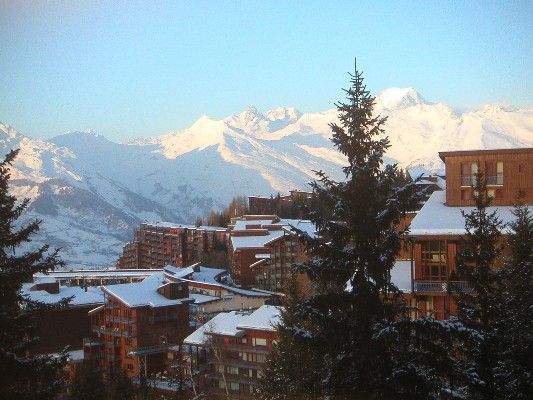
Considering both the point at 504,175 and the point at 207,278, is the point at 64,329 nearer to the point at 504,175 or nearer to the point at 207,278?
the point at 207,278

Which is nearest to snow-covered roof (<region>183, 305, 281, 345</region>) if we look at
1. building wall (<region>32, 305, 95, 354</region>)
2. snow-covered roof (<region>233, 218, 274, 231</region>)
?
building wall (<region>32, 305, 95, 354</region>)

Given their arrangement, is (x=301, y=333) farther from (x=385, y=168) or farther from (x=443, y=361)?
(x=385, y=168)

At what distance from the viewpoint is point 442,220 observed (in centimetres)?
2394

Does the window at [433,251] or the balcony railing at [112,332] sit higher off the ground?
the window at [433,251]

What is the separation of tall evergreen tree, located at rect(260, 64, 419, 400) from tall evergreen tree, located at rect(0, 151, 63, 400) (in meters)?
5.58

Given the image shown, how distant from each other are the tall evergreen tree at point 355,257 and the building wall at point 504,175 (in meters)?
13.9

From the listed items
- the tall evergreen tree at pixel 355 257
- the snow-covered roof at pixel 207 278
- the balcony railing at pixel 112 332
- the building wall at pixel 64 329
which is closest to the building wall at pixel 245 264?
the snow-covered roof at pixel 207 278

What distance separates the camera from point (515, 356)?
1503 centimetres

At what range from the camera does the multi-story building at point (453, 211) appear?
74.9 ft

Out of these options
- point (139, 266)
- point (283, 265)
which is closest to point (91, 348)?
point (283, 265)

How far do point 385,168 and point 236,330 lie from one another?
26171 mm

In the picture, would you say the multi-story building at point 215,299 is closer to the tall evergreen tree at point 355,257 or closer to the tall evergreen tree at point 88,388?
the tall evergreen tree at point 88,388

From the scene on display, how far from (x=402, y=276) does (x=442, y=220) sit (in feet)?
9.38

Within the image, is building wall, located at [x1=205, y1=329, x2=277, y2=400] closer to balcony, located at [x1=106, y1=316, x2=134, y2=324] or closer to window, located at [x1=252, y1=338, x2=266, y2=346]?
window, located at [x1=252, y1=338, x2=266, y2=346]
